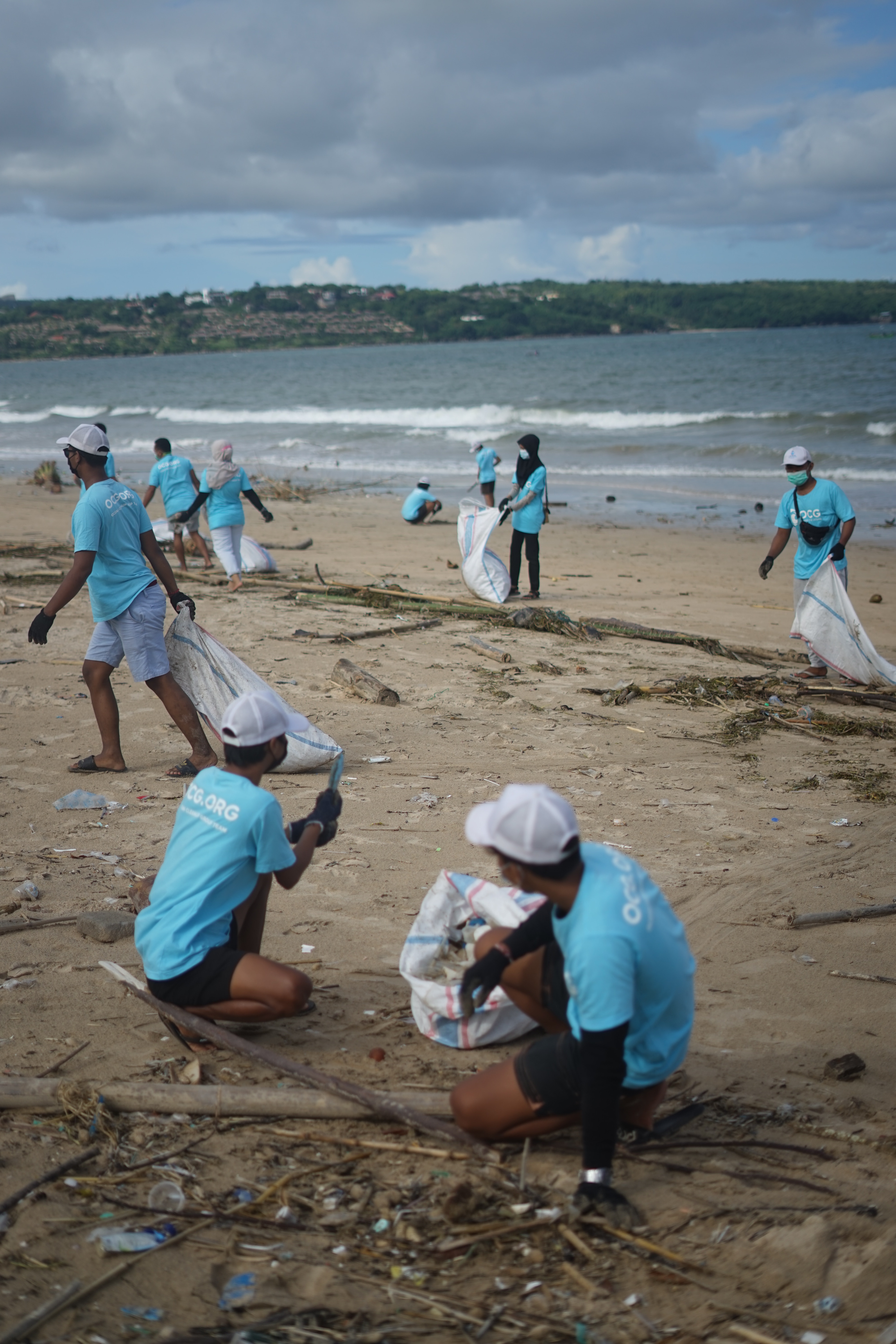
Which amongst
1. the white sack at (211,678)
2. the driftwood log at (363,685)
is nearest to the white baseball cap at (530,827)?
the white sack at (211,678)

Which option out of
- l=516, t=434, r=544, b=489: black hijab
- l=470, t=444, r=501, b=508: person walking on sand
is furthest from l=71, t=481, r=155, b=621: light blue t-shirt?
l=470, t=444, r=501, b=508: person walking on sand

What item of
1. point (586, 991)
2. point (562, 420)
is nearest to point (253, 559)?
point (586, 991)

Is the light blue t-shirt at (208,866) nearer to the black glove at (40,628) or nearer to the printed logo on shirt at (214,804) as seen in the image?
the printed logo on shirt at (214,804)

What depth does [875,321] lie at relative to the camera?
9544 centimetres

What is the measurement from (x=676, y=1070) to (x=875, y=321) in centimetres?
10566

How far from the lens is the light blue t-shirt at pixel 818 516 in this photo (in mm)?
7457

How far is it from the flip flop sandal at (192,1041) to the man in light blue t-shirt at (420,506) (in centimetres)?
1276

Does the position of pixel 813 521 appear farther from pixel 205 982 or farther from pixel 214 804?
pixel 205 982

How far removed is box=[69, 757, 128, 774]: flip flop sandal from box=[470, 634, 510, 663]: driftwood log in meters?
3.11

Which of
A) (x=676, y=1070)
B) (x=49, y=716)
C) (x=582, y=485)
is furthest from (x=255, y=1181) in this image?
(x=582, y=485)

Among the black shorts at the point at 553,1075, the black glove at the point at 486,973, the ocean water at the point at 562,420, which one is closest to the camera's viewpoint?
the black shorts at the point at 553,1075

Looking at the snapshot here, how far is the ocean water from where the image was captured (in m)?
20.8

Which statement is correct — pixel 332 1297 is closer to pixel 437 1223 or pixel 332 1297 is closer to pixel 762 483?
pixel 437 1223

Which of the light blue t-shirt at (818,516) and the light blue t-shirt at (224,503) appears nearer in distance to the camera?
the light blue t-shirt at (818,516)
